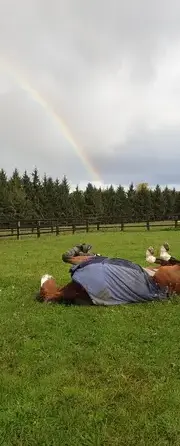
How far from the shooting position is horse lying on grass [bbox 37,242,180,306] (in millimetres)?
9648

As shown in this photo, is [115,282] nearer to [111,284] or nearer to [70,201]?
[111,284]

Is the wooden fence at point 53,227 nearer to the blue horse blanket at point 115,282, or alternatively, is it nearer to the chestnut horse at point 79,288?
the chestnut horse at point 79,288

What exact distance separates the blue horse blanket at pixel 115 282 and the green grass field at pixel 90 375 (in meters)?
0.31

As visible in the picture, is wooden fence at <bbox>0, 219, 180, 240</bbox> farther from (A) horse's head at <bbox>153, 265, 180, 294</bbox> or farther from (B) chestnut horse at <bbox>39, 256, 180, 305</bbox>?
(A) horse's head at <bbox>153, 265, 180, 294</bbox>

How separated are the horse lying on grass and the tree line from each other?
45.9m

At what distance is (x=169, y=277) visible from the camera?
9.98 m

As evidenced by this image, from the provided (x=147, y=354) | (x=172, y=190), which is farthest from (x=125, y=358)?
(x=172, y=190)

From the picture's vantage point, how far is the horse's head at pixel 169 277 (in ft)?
32.5

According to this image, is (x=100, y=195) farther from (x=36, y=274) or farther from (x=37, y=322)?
(x=37, y=322)

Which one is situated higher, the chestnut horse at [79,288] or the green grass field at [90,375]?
the chestnut horse at [79,288]

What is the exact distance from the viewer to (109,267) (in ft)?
32.1

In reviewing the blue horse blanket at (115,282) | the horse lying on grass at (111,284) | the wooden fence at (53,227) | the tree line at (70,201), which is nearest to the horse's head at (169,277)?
the horse lying on grass at (111,284)

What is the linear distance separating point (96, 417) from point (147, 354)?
2.01 metres

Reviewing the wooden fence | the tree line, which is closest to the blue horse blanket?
the wooden fence
